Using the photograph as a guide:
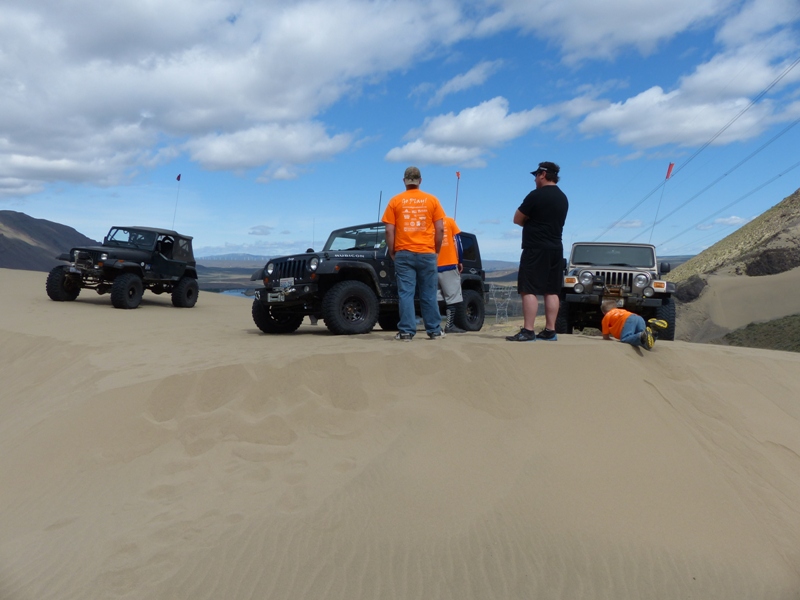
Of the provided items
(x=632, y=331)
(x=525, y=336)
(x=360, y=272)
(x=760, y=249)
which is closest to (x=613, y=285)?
(x=360, y=272)

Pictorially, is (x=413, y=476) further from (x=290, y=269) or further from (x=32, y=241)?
(x=32, y=241)

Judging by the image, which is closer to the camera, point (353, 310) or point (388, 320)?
point (353, 310)

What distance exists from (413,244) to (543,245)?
1.35 metres

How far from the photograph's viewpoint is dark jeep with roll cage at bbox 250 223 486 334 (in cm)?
831

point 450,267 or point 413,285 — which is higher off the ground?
point 450,267

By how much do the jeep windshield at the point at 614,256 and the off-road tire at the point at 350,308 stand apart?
5374 millimetres

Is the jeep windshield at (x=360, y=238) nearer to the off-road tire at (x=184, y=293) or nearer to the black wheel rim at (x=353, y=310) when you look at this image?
the black wheel rim at (x=353, y=310)

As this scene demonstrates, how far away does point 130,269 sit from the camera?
14914 millimetres

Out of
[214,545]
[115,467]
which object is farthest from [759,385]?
[115,467]

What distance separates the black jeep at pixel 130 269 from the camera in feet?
47.6

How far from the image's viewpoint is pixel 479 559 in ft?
12.0

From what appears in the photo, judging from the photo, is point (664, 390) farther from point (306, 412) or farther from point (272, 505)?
point (272, 505)

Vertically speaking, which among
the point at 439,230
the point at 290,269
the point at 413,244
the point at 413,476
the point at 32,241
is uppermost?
the point at 32,241

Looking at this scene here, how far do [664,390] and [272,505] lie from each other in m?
3.36
